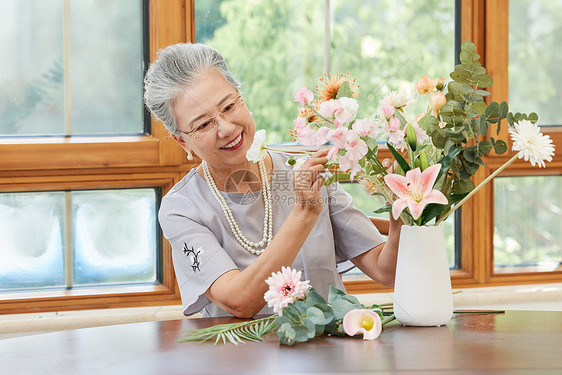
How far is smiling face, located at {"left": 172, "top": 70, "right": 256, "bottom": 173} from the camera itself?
175 cm

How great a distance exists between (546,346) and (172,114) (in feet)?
3.66

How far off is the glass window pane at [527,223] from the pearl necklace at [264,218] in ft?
3.92

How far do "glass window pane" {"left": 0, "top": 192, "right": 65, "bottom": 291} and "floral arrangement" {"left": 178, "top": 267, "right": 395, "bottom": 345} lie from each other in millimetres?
1215

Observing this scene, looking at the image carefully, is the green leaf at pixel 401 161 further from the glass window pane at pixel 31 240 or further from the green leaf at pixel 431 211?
the glass window pane at pixel 31 240

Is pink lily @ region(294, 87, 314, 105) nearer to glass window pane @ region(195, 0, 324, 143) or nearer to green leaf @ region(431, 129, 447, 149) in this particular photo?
green leaf @ region(431, 129, 447, 149)

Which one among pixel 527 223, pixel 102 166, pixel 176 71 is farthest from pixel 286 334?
pixel 527 223

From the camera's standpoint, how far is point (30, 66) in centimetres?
231

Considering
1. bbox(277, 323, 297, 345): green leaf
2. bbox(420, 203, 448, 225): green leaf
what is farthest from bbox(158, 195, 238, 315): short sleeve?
bbox(420, 203, 448, 225): green leaf

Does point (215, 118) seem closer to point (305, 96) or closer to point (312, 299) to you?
point (305, 96)

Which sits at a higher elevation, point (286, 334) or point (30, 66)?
point (30, 66)

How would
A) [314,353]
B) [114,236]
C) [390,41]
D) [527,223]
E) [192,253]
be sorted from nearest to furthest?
[314,353] → [192,253] → [114,236] → [390,41] → [527,223]

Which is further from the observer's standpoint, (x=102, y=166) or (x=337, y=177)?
(x=102, y=166)

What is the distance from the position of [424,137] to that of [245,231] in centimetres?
69

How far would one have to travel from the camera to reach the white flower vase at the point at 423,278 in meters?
1.32
